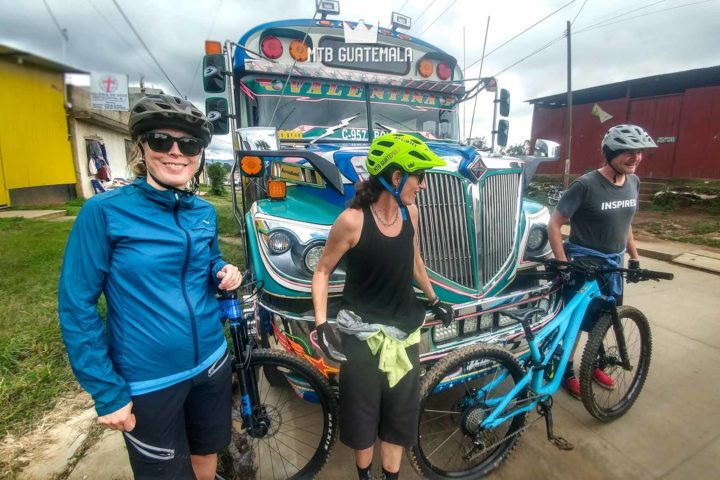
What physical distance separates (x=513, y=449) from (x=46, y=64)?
2969mm

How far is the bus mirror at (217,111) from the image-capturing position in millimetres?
3801

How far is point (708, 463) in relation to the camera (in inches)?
96.0

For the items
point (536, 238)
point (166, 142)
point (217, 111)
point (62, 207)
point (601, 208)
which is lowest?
point (62, 207)

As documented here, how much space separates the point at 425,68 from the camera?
14.8 feet

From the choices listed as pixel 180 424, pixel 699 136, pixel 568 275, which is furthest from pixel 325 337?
pixel 699 136

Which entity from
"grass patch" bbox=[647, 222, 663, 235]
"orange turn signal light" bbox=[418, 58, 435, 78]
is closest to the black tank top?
"orange turn signal light" bbox=[418, 58, 435, 78]

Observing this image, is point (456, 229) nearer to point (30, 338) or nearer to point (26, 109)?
point (26, 109)

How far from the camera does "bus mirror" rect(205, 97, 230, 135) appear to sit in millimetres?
3801

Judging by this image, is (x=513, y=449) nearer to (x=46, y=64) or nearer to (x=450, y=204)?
(x=450, y=204)

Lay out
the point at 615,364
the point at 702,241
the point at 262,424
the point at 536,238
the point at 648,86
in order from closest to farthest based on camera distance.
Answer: the point at 262,424 < the point at 615,364 < the point at 536,238 < the point at 702,241 < the point at 648,86

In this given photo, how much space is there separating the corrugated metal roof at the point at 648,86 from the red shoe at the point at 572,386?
15.3 m

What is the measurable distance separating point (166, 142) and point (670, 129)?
1786 cm

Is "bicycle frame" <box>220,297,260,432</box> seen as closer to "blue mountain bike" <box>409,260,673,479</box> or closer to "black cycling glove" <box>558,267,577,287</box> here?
"blue mountain bike" <box>409,260,673,479</box>

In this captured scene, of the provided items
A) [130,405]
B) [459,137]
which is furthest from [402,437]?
[459,137]
